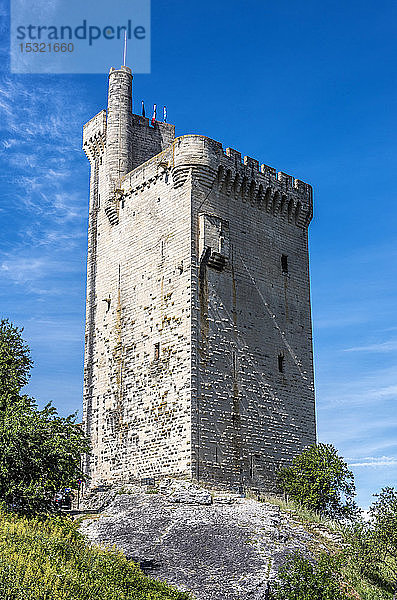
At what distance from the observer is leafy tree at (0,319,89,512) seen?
64.3ft

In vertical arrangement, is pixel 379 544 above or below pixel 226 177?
below

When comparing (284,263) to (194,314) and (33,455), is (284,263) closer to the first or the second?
(194,314)

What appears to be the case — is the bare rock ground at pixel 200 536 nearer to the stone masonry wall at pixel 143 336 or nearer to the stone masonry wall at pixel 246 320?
the stone masonry wall at pixel 143 336

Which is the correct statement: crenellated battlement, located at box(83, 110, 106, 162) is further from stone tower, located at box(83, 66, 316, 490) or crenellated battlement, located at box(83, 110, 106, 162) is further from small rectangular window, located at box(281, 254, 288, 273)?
small rectangular window, located at box(281, 254, 288, 273)

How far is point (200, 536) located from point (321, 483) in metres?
7.97

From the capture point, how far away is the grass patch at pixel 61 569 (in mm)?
13898

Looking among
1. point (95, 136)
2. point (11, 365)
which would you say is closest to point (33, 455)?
point (11, 365)

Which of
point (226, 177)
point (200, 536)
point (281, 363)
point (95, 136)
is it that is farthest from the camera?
point (95, 136)

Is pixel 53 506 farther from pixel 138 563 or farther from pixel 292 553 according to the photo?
pixel 292 553

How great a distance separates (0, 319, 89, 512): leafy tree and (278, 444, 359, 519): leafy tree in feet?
27.5

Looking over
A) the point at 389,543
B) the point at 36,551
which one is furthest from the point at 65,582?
the point at 389,543

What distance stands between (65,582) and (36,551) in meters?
1.36

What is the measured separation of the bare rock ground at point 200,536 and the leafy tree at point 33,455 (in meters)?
1.83

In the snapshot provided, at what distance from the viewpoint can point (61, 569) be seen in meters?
15.1
